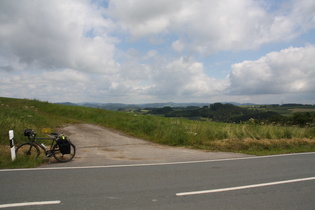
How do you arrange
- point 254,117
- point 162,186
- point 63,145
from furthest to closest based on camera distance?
1. point 254,117
2. point 63,145
3. point 162,186

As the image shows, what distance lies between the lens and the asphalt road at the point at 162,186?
4.58 m

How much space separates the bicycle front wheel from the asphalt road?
53.0 inches

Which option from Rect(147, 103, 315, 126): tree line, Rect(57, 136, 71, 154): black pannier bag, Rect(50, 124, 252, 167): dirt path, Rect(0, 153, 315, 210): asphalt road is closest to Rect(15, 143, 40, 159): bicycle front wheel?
Rect(57, 136, 71, 154): black pannier bag

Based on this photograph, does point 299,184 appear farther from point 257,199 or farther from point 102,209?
point 102,209

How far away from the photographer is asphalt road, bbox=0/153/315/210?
180 inches

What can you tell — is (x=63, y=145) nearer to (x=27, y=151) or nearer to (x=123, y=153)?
(x=27, y=151)

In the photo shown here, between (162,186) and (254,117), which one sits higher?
(254,117)

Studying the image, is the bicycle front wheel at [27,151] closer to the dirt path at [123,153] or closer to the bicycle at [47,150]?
the bicycle at [47,150]

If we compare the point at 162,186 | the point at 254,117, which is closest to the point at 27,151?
the point at 162,186

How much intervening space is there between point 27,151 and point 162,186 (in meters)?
5.83

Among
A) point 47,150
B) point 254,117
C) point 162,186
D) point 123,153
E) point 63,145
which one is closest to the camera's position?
point 162,186

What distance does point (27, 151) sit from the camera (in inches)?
330

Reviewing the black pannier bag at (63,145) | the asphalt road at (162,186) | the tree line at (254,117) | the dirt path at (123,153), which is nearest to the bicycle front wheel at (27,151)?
the black pannier bag at (63,145)

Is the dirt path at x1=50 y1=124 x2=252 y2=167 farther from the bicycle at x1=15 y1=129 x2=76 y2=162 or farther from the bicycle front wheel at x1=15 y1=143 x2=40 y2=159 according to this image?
the bicycle front wheel at x1=15 y1=143 x2=40 y2=159
